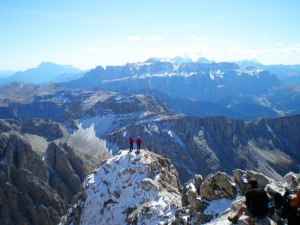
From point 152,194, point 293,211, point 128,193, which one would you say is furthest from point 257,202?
point 128,193

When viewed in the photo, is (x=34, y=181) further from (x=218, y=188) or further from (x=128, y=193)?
(x=218, y=188)

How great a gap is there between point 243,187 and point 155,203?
432 inches

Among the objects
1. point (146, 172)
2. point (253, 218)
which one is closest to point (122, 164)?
point (146, 172)

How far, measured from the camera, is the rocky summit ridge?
29.7 metres

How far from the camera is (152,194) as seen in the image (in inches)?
1635

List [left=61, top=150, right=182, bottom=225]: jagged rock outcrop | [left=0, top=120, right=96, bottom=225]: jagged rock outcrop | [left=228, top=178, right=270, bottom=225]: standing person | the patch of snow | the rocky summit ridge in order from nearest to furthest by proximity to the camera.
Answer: [left=228, top=178, right=270, bottom=225]: standing person, the patch of snow, the rocky summit ridge, [left=61, top=150, right=182, bottom=225]: jagged rock outcrop, [left=0, top=120, right=96, bottom=225]: jagged rock outcrop

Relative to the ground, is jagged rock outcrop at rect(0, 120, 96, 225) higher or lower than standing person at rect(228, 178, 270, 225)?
lower

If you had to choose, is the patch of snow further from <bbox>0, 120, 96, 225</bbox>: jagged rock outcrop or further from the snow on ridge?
<bbox>0, 120, 96, 225</bbox>: jagged rock outcrop

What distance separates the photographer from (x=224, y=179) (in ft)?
107

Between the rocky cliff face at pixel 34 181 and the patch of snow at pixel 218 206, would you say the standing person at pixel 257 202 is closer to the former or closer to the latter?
the patch of snow at pixel 218 206

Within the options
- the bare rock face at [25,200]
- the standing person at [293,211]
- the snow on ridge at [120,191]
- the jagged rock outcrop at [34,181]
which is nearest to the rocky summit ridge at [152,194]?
the snow on ridge at [120,191]

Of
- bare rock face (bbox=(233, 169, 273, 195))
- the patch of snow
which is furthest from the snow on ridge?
bare rock face (bbox=(233, 169, 273, 195))

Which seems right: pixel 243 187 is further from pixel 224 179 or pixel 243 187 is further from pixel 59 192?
pixel 59 192

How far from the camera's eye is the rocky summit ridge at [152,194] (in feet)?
97.6
